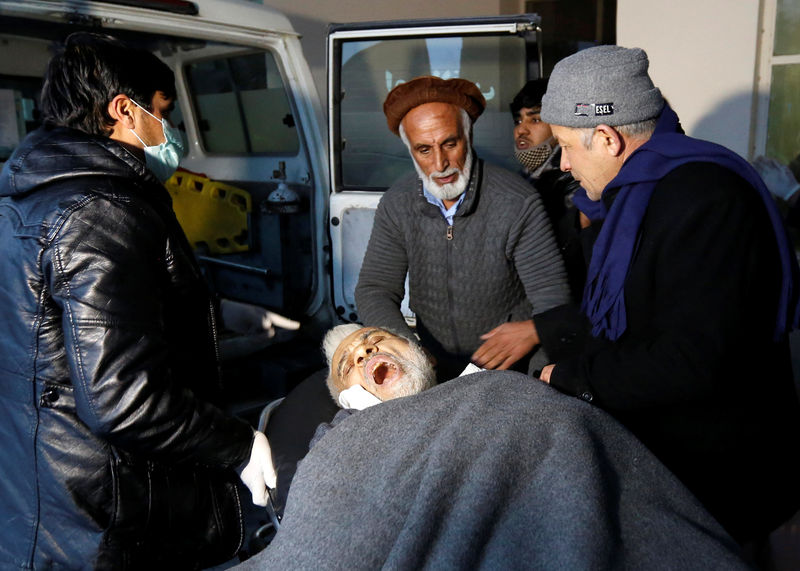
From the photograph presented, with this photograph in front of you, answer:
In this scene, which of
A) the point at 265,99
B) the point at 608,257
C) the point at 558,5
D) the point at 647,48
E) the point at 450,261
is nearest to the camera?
the point at 608,257

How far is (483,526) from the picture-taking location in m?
1.55

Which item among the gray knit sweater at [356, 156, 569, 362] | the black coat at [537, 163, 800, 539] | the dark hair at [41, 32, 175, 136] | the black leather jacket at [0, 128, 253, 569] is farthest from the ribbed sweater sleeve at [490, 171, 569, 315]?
the dark hair at [41, 32, 175, 136]

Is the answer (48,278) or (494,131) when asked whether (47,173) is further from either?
(494,131)

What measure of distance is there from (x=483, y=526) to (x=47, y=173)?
1340 millimetres

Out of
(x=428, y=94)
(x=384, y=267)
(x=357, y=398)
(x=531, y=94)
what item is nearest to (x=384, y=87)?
(x=531, y=94)

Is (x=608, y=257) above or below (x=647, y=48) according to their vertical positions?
below

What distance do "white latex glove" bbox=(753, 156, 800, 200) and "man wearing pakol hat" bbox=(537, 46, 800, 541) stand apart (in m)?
2.15

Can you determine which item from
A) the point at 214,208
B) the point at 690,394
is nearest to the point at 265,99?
the point at 214,208

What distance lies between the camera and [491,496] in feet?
5.19

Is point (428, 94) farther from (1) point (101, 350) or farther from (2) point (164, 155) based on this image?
(1) point (101, 350)

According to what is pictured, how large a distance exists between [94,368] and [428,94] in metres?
1.69

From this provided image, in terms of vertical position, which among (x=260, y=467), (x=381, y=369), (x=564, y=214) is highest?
(x=564, y=214)

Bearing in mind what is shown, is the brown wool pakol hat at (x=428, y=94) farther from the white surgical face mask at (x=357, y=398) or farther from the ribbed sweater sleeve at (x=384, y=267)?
the white surgical face mask at (x=357, y=398)

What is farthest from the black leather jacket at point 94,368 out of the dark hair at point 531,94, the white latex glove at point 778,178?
the white latex glove at point 778,178
